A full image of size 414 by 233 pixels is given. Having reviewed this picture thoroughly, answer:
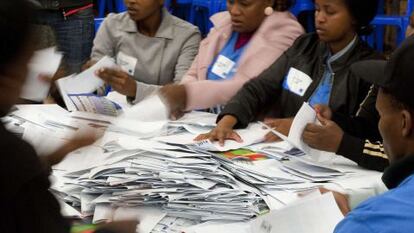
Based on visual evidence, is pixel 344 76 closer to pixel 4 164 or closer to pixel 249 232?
pixel 249 232

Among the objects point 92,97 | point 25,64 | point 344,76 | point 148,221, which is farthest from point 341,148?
point 25,64

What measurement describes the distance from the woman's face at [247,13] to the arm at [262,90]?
254 millimetres

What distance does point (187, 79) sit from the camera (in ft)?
7.78

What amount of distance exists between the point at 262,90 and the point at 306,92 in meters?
0.17

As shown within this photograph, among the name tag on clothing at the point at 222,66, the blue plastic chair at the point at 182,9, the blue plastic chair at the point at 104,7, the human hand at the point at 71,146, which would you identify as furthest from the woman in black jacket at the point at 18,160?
the blue plastic chair at the point at 104,7

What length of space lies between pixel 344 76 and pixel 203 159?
1.84ft

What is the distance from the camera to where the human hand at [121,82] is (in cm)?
219

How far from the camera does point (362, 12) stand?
1924 millimetres

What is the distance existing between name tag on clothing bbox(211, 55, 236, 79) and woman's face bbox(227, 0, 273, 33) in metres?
0.12

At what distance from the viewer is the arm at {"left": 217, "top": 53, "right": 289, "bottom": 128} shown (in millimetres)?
2016

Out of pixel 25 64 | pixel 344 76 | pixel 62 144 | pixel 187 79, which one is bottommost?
pixel 187 79

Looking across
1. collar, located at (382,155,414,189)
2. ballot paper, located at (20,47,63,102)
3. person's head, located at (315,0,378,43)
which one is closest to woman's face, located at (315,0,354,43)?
person's head, located at (315,0,378,43)

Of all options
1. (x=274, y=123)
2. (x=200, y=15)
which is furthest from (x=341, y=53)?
(x=200, y=15)

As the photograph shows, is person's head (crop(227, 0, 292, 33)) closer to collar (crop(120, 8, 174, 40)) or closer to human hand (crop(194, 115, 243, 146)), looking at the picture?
collar (crop(120, 8, 174, 40))
